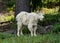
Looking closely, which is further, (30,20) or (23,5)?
(23,5)

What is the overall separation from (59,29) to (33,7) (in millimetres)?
4621

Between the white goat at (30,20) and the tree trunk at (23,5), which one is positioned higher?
the tree trunk at (23,5)

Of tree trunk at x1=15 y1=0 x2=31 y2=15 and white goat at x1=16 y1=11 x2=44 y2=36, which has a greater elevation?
tree trunk at x1=15 y1=0 x2=31 y2=15

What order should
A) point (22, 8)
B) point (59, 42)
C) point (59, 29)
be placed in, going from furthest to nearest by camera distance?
1. point (22, 8)
2. point (59, 29)
3. point (59, 42)

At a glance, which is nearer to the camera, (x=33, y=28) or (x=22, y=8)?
(x=33, y=28)

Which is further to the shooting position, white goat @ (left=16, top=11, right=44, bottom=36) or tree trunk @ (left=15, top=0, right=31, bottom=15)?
tree trunk @ (left=15, top=0, right=31, bottom=15)

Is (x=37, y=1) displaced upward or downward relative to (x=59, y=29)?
upward

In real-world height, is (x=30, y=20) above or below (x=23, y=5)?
below

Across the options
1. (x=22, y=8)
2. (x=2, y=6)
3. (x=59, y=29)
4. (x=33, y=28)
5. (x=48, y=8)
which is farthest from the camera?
(x=2, y=6)

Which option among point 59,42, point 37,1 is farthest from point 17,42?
point 37,1

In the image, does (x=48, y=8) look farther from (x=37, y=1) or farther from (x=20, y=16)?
(x=20, y=16)

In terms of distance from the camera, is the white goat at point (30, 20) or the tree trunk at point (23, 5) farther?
the tree trunk at point (23, 5)

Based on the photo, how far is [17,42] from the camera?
7.95 m

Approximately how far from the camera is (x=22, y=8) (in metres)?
15.4
